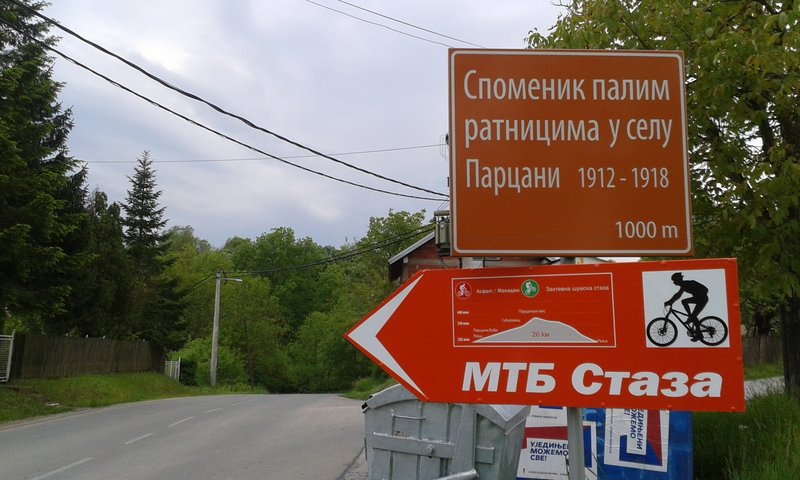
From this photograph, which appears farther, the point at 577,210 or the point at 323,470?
the point at 323,470

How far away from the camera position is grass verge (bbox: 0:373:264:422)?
18.1 meters

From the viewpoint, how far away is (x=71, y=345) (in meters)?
25.9

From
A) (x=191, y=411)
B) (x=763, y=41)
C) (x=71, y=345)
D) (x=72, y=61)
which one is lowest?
(x=191, y=411)

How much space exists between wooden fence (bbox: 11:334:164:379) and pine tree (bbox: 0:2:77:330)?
209 cm

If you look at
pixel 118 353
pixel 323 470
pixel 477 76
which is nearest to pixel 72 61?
pixel 323 470

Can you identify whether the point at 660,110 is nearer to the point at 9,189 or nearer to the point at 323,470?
the point at 323,470

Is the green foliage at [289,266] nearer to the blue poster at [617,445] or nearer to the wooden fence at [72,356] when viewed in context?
the wooden fence at [72,356]

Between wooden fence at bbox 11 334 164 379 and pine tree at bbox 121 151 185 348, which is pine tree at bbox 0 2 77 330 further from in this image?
pine tree at bbox 121 151 185 348

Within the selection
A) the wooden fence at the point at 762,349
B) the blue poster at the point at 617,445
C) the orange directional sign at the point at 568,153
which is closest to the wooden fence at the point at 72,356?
the blue poster at the point at 617,445

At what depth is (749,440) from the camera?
19.4 feet

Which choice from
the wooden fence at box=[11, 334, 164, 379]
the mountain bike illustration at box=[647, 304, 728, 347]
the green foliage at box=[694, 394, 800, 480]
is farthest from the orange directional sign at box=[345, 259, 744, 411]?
the wooden fence at box=[11, 334, 164, 379]

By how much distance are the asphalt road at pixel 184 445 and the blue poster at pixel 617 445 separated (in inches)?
145

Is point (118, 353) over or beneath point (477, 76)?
beneath

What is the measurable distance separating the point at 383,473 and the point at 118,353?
1171 inches
